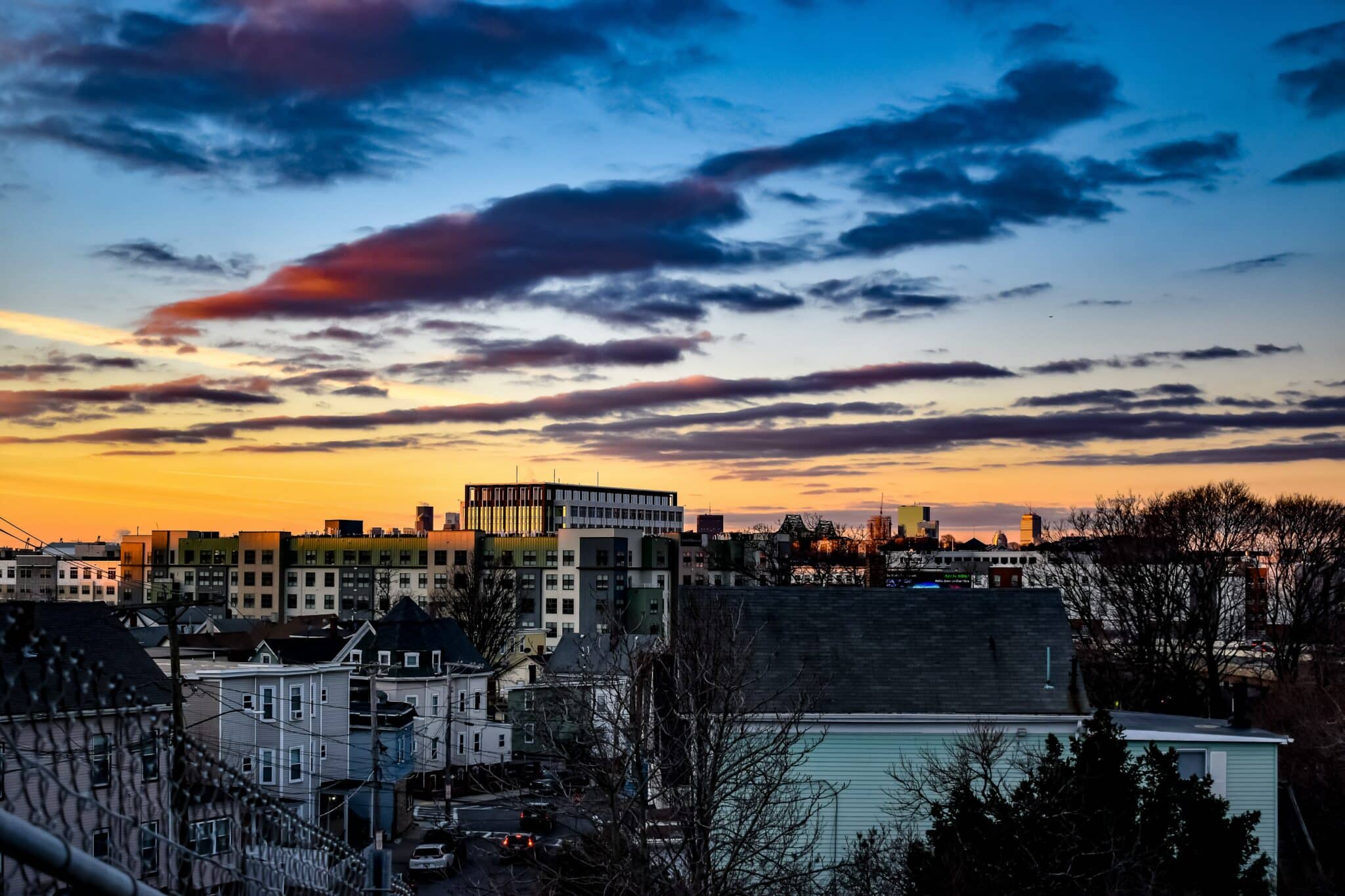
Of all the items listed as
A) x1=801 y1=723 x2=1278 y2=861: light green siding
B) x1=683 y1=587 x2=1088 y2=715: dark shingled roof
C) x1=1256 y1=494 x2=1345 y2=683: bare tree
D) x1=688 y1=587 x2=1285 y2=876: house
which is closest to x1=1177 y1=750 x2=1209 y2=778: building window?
x1=688 y1=587 x2=1285 y2=876: house

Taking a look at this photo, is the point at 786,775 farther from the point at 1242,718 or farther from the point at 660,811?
the point at 1242,718

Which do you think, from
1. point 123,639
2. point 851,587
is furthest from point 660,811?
point 123,639

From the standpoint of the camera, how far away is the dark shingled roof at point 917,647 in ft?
91.9

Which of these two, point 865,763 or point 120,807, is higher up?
point 120,807

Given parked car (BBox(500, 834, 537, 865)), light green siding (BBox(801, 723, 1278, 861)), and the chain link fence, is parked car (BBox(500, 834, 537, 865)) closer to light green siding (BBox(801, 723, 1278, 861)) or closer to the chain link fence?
light green siding (BBox(801, 723, 1278, 861))

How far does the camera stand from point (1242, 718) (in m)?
29.7

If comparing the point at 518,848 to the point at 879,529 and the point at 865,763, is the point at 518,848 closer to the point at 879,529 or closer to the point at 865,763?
the point at 865,763

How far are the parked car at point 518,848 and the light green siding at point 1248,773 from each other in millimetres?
13644

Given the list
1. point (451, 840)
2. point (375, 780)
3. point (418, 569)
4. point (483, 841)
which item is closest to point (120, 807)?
point (375, 780)

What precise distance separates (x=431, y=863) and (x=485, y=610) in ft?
154

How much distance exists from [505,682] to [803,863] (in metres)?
62.1

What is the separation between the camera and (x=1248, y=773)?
27.7 meters

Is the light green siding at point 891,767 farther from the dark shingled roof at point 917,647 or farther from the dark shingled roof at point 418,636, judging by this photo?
the dark shingled roof at point 418,636

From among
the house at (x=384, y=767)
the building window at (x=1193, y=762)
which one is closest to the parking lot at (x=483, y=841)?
the house at (x=384, y=767)
